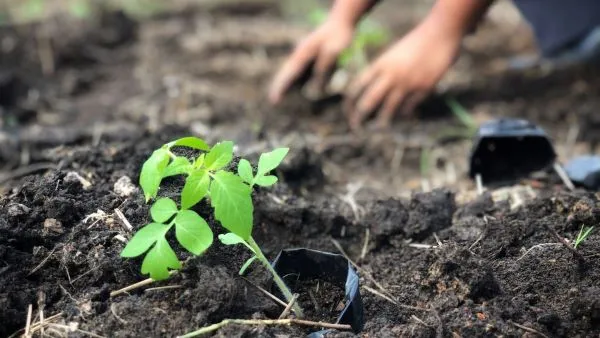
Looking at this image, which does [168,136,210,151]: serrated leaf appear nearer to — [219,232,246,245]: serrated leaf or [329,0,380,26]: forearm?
[219,232,246,245]: serrated leaf

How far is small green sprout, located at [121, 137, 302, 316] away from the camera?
4.43 ft

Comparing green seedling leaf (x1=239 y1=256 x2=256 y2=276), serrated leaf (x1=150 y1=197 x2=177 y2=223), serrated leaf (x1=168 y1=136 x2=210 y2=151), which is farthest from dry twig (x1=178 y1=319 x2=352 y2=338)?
serrated leaf (x1=168 y1=136 x2=210 y2=151)

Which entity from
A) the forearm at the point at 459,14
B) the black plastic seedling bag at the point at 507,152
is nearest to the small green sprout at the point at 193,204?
the black plastic seedling bag at the point at 507,152

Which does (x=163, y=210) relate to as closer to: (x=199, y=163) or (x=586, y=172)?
(x=199, y=163)

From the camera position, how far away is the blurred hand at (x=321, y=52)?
3006 millimetres

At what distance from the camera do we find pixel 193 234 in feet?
4.49

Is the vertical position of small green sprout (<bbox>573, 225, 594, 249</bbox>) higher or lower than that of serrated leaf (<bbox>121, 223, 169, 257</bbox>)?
lower

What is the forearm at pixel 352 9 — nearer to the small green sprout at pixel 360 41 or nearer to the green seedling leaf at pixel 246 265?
the small green sprout at pixel 360 41

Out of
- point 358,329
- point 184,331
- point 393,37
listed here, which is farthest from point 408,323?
point 393,37

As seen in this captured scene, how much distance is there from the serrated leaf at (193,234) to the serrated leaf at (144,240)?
30 millimetres

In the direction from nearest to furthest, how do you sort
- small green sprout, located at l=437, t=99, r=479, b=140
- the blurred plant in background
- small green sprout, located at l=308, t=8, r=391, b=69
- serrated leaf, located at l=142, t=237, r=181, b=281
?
serrated leaf, located at l=142, t=237, r=181, b=281 → small green sprout, located at l=437, t=99, r=479, b=140 → small green sprout, located at l=308, t=8, r=391, b=69 → the blurred plant in background

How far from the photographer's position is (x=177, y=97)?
3.38 m

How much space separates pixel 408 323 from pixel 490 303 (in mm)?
194

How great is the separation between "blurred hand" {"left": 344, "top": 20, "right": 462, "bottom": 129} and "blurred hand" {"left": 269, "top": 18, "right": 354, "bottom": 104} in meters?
0.18
